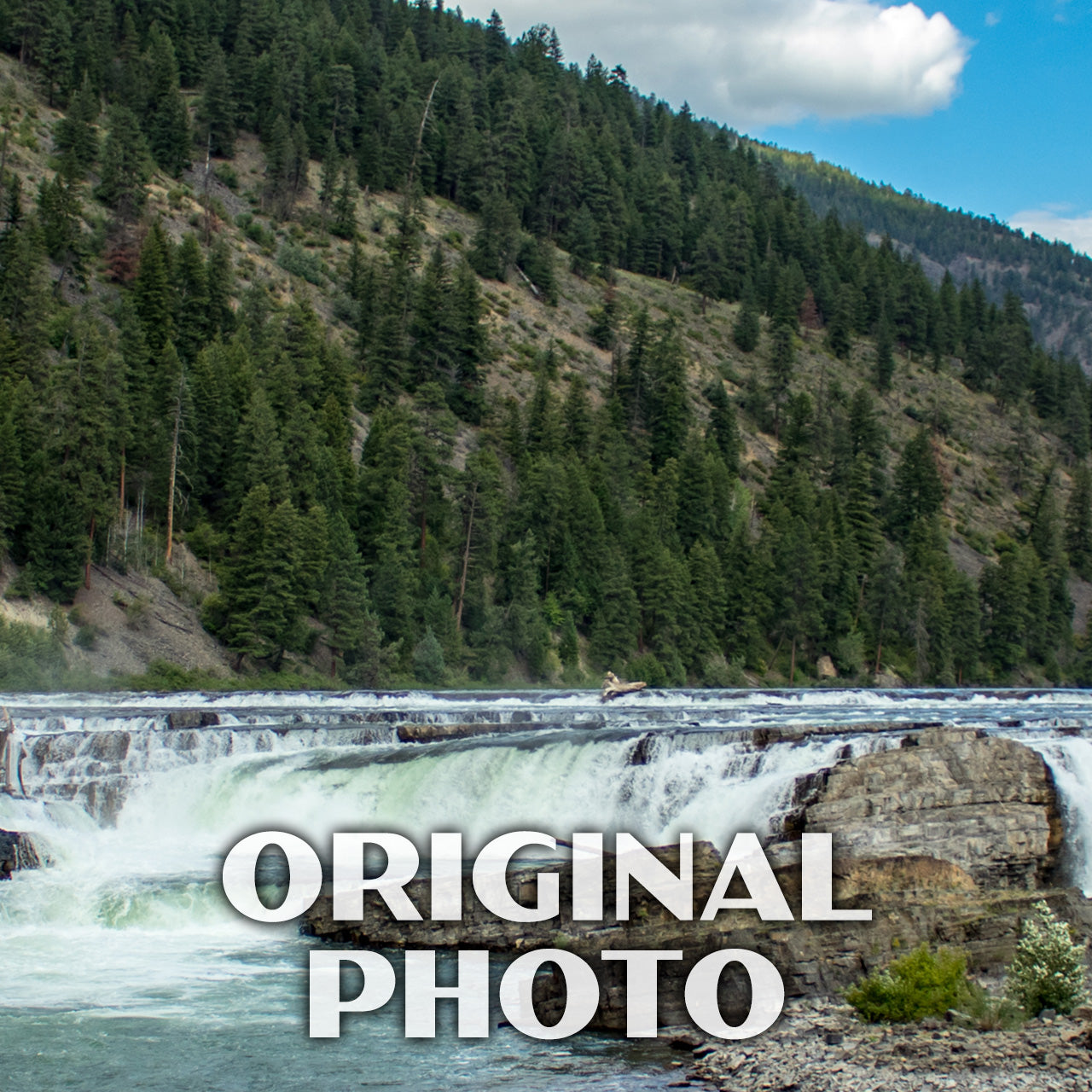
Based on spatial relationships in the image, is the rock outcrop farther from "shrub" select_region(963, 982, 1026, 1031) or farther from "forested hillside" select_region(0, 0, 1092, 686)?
"forested hillside" select_region(0, 0, 1092, 686)

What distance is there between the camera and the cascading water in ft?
57.2

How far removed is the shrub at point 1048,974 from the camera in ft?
58.0

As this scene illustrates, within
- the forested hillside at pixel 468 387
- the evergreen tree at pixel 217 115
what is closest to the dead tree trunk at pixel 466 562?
the forested hillside at pixel 468 387

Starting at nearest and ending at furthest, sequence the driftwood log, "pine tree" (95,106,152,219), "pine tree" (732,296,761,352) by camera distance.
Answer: the driftwood log, "pine tree" (95,106,152,219), "pine tree" (732,296,761,352)

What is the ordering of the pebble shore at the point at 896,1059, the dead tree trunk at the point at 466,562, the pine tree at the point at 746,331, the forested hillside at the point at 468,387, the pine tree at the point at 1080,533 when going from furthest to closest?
1. the pine tree at the point at 746,331
2. the pine tree at the point at 1080,533
3. the dead tree trunk at the point at 466,562
4. the forested hillside at the point at 468,387
5. the pebble shore at the point at 896,1059

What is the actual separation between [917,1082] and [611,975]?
5.88m

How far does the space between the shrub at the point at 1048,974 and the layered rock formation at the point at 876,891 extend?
252cm

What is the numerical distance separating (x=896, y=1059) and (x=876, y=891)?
23.3 feet

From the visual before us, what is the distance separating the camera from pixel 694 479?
98.6m

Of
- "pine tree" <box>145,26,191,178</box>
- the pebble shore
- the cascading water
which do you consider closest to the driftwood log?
the cascading water

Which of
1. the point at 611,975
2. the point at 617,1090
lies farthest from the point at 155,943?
the point at 617,1090

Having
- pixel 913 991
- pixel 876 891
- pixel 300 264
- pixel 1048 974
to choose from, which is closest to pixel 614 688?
pixel 876 891

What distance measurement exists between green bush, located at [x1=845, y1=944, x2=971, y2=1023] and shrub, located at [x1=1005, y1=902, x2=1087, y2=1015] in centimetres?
75

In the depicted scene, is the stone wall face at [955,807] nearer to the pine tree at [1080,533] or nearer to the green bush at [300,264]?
the green bush at [300,264]
